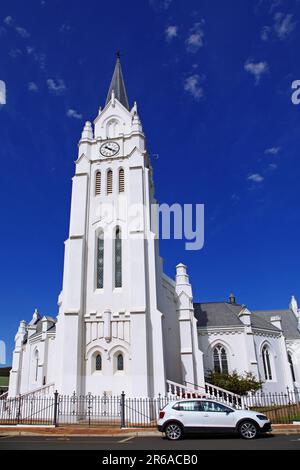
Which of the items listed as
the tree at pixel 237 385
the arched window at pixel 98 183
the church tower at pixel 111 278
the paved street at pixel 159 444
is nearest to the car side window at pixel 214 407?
the paved street at pixel 159 444

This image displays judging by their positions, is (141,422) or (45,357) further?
(45,357)

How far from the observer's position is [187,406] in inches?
556

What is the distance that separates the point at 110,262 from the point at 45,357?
475 inches

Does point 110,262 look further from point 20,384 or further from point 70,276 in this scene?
point 20,384

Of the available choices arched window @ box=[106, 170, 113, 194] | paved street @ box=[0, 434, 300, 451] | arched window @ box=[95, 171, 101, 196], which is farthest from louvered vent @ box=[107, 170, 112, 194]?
paved street @ box=[0, 434, 300, 451]

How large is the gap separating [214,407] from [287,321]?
3268cm

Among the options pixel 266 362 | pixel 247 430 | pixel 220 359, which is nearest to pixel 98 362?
pixel 247 430

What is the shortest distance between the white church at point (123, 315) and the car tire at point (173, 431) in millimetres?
7252

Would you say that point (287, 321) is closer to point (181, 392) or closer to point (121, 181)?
point (181, 392)

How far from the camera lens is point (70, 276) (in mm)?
24578

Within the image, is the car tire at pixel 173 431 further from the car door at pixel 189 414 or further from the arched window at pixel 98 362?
the arched window at pixel 98 362

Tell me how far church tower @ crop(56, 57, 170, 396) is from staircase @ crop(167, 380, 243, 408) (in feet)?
3.18

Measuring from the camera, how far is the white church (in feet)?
73.1
